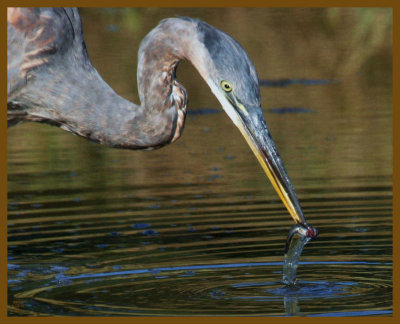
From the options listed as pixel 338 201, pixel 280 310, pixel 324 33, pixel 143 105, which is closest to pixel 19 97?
pixel 143 105

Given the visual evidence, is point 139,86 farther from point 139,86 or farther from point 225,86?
point 225,86

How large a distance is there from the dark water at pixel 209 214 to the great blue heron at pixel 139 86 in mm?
900

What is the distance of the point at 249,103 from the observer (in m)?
5.97

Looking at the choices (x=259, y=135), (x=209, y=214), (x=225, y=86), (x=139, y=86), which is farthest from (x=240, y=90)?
(x=209, y=214)

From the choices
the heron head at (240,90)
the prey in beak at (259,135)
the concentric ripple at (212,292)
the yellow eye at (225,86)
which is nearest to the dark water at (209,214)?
the concentric ripple at (212,292)

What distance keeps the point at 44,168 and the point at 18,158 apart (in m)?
0.70

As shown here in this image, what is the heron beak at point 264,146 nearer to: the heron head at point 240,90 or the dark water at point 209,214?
the heron head at point 240,90

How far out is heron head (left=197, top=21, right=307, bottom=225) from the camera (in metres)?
5.94

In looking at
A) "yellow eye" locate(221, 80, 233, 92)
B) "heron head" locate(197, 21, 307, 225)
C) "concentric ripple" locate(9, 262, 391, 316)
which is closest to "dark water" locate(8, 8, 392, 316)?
"concentric ripple" locate(9, 262, 391, 316)

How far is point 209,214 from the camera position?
893 cm

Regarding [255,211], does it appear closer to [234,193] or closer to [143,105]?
[234,193]

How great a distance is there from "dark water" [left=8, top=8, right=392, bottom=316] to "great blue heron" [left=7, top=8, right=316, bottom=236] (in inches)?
35.4

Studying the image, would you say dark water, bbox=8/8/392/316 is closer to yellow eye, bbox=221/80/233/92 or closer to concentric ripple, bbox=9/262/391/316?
concentric ripple, bbox=9/262/391/316

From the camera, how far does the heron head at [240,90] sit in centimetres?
594
